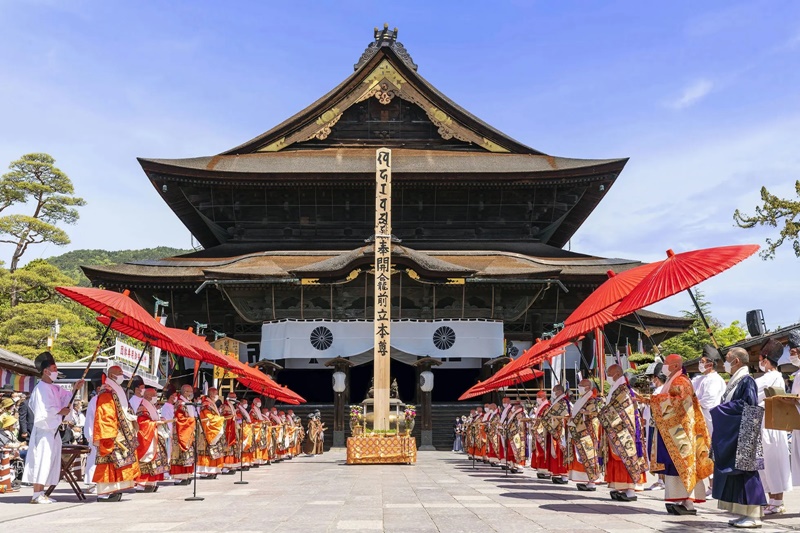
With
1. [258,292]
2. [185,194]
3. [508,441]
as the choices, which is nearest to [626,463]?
[508,441]

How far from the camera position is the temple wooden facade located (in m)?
27.9

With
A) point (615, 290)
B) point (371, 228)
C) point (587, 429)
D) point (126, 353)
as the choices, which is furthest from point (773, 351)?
point (371, 228)

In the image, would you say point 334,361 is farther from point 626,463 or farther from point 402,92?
point 626,463

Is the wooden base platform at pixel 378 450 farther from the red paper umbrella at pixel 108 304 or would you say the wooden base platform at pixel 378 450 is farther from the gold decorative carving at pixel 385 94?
the gold decorative carving at pixel 385 94

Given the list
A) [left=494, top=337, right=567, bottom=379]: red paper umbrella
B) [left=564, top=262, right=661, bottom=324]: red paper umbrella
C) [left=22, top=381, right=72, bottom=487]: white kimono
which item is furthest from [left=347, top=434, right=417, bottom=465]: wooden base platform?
[left=22, top=381, right=72, bottom=487]: white kimono

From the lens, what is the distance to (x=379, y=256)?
20.8 meters

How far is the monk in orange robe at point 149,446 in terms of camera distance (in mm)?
11625

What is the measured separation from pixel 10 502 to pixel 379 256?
1200 centimetres

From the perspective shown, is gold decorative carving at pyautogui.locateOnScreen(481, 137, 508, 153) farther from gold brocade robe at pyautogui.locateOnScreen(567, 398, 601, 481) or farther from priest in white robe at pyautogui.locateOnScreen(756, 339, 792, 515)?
priest in white robe at pyautogui.locateOnScreen(756, 339, 792, 515)

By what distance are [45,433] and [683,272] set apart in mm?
8366

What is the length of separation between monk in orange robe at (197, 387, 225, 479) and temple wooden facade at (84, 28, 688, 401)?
37.9 ft

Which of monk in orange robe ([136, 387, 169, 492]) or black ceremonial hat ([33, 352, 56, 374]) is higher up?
black ceremonial hat ([33, 352, 56, 374])

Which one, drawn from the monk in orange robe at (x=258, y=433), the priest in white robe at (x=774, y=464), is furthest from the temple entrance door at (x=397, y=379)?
the priest in white robe at (x=774, y=464)

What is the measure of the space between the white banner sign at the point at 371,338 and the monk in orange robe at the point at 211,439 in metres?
Result: 11.1
